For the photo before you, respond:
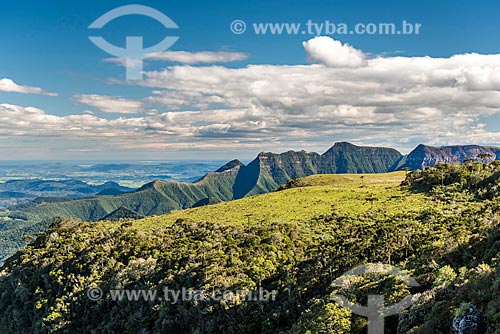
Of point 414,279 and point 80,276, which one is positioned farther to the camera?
point 80,276

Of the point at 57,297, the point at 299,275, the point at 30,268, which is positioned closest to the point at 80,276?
the point at 57,297

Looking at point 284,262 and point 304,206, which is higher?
point 304,206

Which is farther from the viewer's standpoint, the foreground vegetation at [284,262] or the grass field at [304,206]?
the grass field at [304,206]

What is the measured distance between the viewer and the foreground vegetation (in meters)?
31.7

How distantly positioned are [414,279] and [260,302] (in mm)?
21951

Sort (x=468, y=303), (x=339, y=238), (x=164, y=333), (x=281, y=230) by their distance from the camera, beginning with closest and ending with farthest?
(x=468, y=303) → (x=164, y=333) → (x=339, y=238) → (x=281, y=230)

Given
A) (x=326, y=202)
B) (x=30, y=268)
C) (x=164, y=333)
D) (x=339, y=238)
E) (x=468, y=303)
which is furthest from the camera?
(x=326, y=202)

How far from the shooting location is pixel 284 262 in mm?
56875

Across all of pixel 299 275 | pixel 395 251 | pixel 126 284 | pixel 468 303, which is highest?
pixel 468 303

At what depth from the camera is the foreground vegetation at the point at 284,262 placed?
104 feet

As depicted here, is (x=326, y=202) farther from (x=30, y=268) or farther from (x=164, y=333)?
(x=30, y=268)

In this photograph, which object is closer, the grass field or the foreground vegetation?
the foreground vegetation

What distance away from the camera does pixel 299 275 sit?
50281 mm

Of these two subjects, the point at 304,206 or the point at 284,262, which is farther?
the point at 304,206
